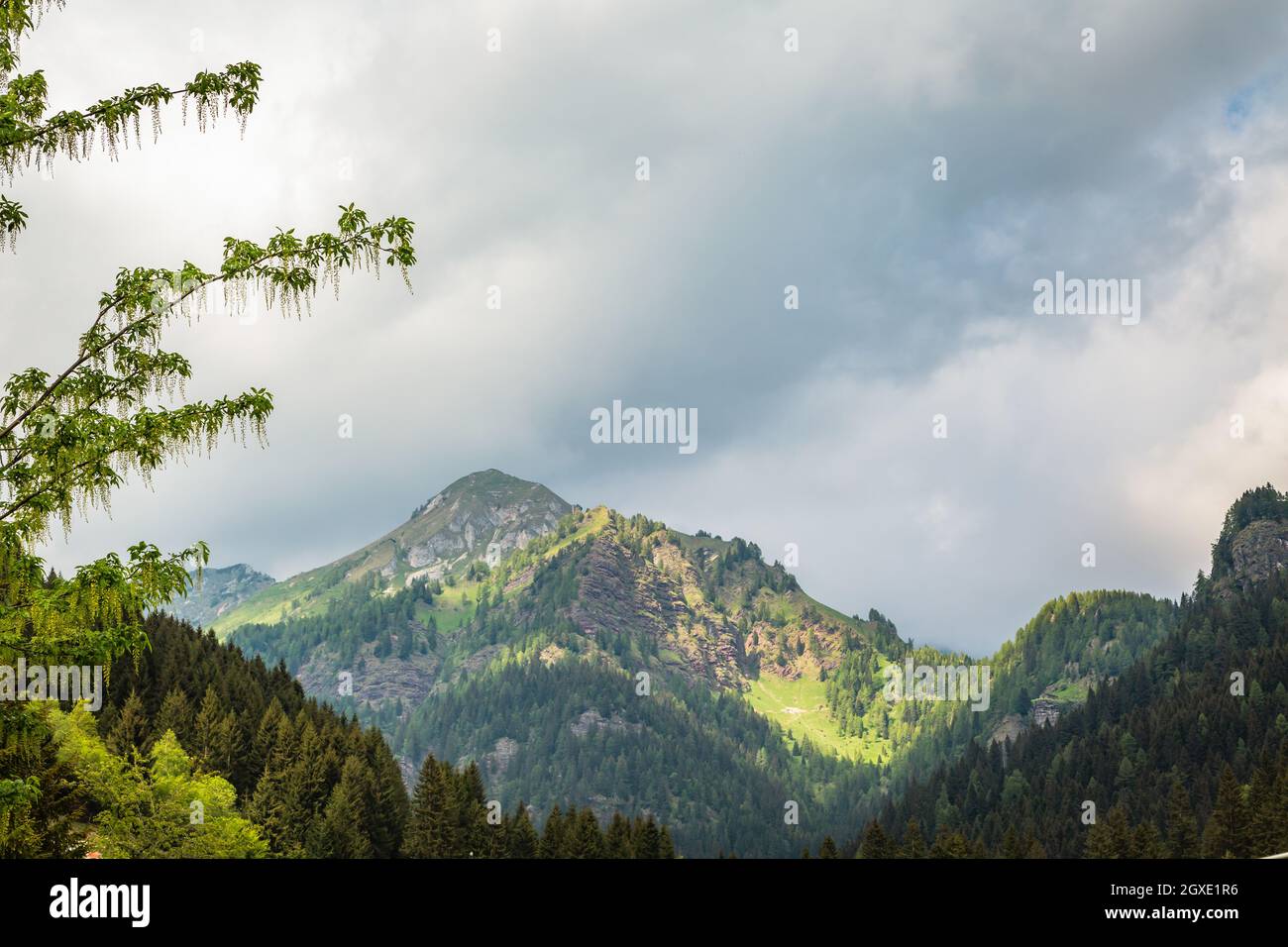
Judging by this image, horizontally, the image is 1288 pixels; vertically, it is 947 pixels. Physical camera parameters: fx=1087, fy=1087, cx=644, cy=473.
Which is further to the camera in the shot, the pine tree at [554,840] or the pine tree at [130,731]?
the pine tree at [554,840]

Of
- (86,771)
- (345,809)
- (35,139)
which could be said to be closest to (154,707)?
(345,809)

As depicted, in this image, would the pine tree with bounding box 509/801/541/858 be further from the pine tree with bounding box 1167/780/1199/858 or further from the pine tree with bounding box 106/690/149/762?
the pine tree with bounding box 1167/780/1199/858

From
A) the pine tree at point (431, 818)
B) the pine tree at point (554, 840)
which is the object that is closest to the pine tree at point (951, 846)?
the pine tree at point (554, 840)

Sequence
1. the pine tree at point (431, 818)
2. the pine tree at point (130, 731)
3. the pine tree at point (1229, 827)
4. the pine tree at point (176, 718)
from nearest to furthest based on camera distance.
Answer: the pine tree at point (130, 731), the pine tree at point (176, 718), the pine tree at point (431, 818), the pine tree at point (1229, 827)

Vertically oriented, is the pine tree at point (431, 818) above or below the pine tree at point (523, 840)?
above

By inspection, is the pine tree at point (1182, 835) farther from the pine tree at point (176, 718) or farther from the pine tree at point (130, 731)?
the pine tree at point (130, 731)

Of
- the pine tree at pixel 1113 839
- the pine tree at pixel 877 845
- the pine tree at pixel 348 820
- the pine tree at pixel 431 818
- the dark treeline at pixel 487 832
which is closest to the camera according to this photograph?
the pine tree at pixel 348 820

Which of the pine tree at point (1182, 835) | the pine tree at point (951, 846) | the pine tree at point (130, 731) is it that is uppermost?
the pine tree at point (130, 731)

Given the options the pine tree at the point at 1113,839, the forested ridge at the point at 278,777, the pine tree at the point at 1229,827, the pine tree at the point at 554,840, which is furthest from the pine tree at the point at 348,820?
the pine tree at the point at 1229,827

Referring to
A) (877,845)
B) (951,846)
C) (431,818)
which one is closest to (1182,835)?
(877,845)

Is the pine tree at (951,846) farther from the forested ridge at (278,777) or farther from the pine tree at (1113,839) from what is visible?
the forested ridge at (278,777)
